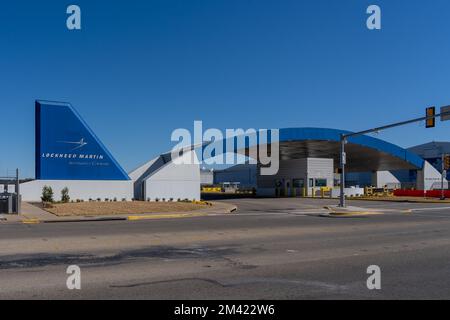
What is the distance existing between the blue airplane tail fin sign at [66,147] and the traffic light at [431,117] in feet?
79.8

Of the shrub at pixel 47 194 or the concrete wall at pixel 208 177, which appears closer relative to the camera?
the shrub at pixel 47 194

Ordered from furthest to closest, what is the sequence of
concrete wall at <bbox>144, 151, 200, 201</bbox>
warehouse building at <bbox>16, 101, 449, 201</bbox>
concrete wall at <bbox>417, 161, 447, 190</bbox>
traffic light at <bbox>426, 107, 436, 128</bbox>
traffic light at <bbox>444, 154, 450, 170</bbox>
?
concrete wall at <bbox>417, 161, 447, 190</bbox> → traffic light at <bbox>444, 154, 450, 170</bbox> → concrete wall at <bbox>144, 151, 200, 201</bbox> → warehouse building at <bbox>16, 101, 449, 201</bbox> → traffic light at <bbox>426, 107, 436, 128</bbox>

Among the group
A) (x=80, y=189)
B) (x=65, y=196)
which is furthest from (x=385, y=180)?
(x=65, y=196)

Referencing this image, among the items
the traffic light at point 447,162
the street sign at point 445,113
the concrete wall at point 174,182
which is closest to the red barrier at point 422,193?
the traffic light at point 447,162

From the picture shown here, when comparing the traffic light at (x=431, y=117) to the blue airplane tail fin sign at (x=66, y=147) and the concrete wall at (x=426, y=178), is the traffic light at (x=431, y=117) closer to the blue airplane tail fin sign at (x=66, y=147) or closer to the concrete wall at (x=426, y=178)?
the blue airplane tail fin sign at (x=66, y=147)

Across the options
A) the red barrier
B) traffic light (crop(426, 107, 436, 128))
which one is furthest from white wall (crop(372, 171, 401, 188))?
traffic light (crop(426, 107, 436, 128))

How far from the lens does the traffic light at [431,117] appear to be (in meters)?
26.0

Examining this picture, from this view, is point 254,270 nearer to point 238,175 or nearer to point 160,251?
point 160,251

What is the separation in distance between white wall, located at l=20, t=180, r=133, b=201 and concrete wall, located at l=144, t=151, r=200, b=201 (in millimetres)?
2309

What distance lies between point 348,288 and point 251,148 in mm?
43942

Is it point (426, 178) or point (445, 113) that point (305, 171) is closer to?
point (426, 178)

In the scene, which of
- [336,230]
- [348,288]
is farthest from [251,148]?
[348,288]

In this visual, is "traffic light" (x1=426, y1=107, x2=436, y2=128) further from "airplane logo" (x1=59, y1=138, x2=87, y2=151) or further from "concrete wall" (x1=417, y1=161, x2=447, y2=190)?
"concrete wall" (x1=417, y1=161, x2=447, y2=190)

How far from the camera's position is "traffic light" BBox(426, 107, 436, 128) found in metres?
26.0
